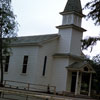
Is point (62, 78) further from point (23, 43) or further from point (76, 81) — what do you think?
point (23, 43)

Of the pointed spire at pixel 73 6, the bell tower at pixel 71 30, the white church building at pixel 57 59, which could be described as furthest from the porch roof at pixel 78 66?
the pointed spire at pixel 73 6

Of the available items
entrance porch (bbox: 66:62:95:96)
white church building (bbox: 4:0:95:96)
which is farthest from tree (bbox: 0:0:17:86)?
entrance porch (bbox: 66:62:95:96)

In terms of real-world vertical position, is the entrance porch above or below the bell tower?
below

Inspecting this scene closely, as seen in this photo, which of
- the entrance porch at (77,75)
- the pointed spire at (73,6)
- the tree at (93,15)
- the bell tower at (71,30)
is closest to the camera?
the tree at (93,15)

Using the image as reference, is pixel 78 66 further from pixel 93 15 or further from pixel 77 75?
pixel 93 15

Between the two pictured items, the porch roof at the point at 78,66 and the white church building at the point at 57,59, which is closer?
the porch roof at the point at 78,66

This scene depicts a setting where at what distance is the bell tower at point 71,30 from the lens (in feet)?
93.5

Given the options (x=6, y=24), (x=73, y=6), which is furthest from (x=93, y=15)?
(x=73, y=6)

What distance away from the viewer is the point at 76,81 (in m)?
26.7

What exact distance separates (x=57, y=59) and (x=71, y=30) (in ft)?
12.7

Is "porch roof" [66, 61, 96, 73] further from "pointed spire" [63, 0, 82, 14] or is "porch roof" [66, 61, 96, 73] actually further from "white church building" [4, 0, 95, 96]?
"pointed spire" [63, 0, 82, 14]

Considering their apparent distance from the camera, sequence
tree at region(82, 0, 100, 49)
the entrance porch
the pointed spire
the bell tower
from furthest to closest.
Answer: the pointed spire, the bell tower, the entrance porch, tree at region(82, 0, 100, 49)

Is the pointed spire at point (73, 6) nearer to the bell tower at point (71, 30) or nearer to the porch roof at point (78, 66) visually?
the bell tower at point (71, 30)

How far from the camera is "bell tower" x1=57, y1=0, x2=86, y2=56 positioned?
93.5 feet
